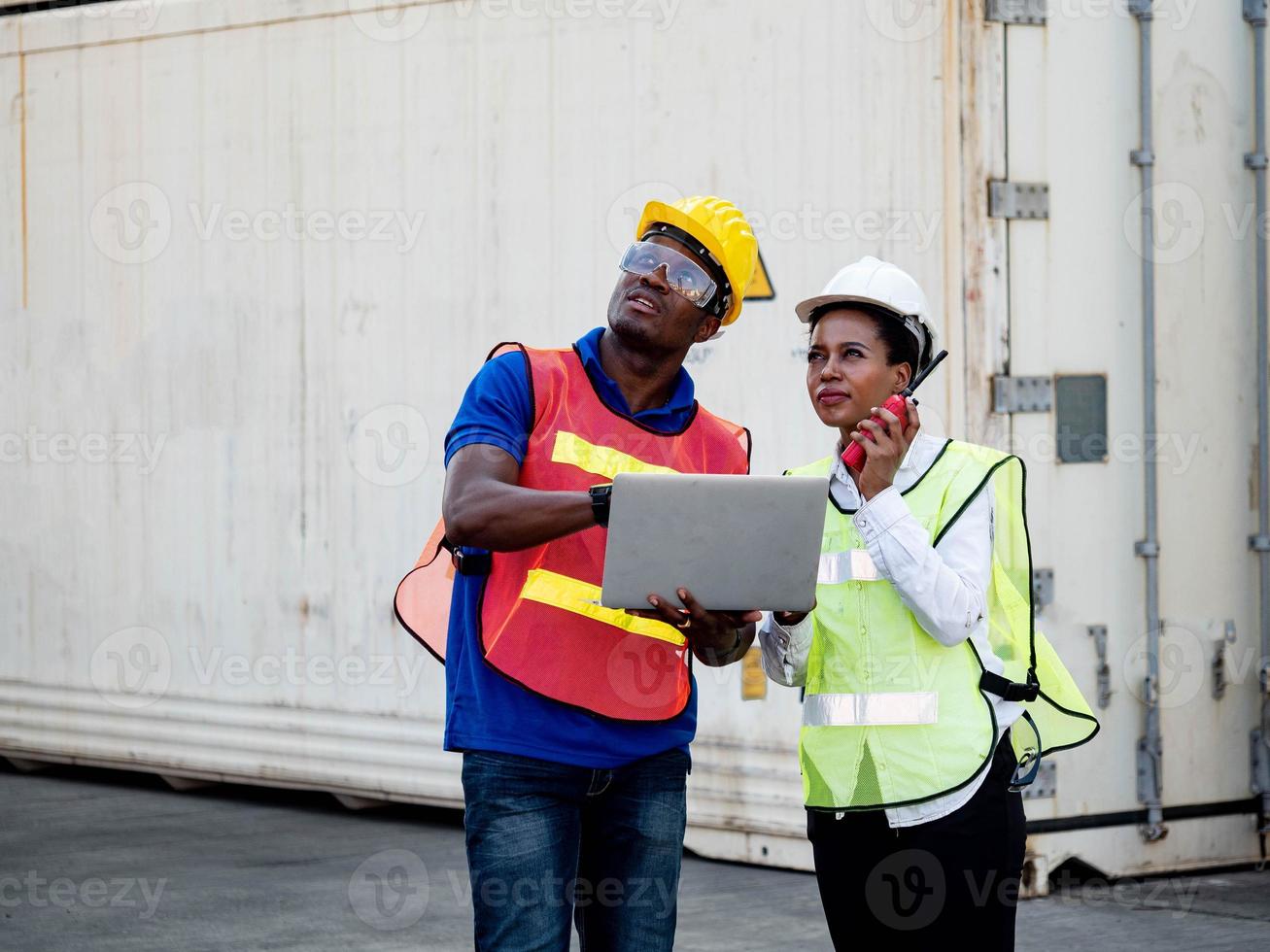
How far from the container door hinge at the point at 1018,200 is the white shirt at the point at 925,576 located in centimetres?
293

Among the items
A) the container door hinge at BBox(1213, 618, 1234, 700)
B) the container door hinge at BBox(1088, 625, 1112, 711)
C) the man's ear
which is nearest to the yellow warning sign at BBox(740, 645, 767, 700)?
the container door hinge at BBox(1088, 625, 1112, 711)

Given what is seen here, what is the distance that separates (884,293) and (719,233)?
1.18ft

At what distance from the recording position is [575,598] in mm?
3389

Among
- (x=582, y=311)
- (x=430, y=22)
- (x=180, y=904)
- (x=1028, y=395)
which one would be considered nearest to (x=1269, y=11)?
(x=1028, y=395)

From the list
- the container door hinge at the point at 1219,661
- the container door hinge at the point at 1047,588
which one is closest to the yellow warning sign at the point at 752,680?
the container door hinge at the point at 1047,588

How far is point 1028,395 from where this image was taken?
627cm

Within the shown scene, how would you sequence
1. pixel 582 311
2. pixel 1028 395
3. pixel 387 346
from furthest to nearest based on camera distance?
pixel 387 346 < pixel 582 311 < pixel 1028 395

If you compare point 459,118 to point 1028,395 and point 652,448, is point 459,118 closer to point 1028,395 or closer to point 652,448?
point 1028,395

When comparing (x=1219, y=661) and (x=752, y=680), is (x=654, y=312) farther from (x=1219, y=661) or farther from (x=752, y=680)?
(x=1219, y=661)

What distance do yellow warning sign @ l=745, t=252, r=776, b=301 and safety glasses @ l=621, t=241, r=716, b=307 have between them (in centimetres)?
313

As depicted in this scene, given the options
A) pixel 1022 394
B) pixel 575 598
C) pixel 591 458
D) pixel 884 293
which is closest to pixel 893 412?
pixel 884 293

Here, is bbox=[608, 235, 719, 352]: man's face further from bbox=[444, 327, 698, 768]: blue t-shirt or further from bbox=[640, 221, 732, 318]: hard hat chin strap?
bbox=[444, 327, 698, 768]: blue t-shirt

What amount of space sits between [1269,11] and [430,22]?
3.18m

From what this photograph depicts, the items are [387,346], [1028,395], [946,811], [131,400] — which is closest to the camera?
[946,811]
